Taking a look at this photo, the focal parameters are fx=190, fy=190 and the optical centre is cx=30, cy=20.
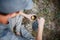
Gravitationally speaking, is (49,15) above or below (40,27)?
above

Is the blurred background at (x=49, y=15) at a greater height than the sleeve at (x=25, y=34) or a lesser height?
greater

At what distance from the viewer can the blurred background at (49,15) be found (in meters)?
1.72

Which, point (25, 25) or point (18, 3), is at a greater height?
point (18, 3)

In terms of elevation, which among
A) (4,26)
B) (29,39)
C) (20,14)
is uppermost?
(20,14)

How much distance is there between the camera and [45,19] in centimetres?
176

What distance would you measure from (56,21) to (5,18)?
0.49 metres

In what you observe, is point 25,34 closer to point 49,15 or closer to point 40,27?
point 40,27

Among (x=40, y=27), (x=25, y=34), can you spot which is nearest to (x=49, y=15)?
(x=40, y=27)

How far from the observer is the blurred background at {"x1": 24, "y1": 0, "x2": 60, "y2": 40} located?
5.66 ft

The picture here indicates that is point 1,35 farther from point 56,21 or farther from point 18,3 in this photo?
point 56,21

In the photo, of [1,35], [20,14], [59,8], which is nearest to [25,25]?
[20,14]

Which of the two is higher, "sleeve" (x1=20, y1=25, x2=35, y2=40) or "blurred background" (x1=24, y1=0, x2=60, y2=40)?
"blurred background" (x1=24, y1=0, x2=60, y2=40)

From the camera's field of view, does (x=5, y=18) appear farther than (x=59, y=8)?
No

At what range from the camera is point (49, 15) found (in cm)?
178
